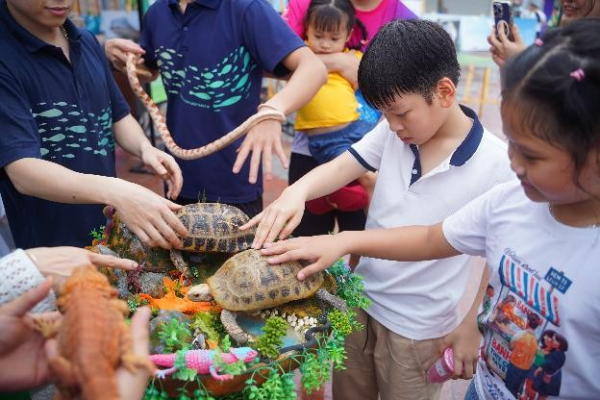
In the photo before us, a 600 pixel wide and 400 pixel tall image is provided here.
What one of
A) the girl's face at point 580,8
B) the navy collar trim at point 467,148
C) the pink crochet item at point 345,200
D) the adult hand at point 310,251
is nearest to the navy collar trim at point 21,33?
the adult hand at point 310,251

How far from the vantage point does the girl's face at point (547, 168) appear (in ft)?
3.83

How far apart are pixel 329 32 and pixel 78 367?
93.7 inches

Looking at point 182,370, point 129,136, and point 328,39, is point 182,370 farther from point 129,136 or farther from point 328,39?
point 328,39

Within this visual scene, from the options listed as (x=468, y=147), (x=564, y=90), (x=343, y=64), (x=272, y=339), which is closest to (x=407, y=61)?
(x=468, y=147)

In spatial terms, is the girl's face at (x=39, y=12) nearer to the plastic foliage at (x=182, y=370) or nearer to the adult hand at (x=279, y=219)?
the adult hand at (x=279, y=219)

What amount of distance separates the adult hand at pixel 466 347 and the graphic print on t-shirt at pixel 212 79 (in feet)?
4.94

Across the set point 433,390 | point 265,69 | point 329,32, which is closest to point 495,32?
point 329,32

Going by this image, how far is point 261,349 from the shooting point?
1426 millimetres

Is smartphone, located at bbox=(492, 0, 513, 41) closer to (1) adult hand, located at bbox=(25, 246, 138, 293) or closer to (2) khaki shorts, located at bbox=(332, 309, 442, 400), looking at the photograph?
(2) khaki shorts, located at bbox=(332, 309, 442, 400)

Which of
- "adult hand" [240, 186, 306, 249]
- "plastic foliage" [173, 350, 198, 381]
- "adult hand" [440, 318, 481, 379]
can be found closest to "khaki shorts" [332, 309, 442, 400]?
"adult hand" [440, 318, 481, 379]

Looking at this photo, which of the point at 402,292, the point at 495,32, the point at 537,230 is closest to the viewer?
the point at 537,230

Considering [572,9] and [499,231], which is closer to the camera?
[499,231]

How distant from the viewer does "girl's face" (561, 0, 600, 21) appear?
2.66m

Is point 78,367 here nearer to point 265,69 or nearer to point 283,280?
point 283,280
